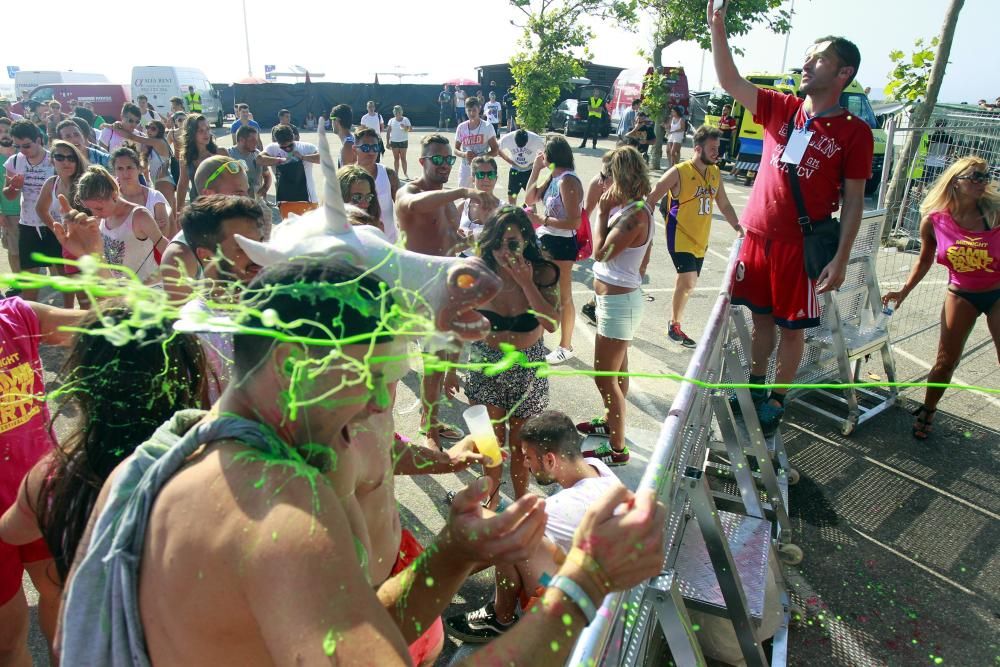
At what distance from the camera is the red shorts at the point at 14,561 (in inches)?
87.6

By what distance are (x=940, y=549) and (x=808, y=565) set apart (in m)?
0.81

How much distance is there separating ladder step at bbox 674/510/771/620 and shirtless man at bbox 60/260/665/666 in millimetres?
1388

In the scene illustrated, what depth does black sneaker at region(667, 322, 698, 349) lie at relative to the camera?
626 centimetres

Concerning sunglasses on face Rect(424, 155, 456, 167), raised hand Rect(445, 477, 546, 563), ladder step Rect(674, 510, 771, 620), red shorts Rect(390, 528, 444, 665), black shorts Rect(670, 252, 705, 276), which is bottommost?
ladder step Rect(674, 510, 771, 620)

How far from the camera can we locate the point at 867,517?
3.80m

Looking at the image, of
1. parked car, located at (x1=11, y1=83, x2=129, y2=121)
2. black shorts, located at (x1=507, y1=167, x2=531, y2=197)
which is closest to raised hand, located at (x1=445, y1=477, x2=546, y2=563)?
black shorts, located at (x1=507, y1=167, x2=531, y2=197)

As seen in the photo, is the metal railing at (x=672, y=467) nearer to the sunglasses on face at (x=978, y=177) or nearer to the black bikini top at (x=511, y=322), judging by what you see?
the black bikini top at (x=511, y=322)

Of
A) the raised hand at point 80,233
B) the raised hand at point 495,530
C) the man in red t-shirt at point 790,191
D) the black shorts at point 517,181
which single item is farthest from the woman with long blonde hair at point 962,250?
the black shorts at point 517,181

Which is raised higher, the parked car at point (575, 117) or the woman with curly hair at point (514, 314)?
the parked car at point (575, 117)

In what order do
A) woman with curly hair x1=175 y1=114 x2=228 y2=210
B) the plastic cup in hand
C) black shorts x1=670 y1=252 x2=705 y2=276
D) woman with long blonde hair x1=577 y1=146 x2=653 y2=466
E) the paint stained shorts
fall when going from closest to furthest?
the plastic cup in hand
the paint stained shorts
woman with long blonde hair x1=577 y1=146 x2=653 y2=466
black shorts x1=670 y1=252 x2=705 y2=276
woman with curly hair x1=175 y1=114 x2=228 y2=210

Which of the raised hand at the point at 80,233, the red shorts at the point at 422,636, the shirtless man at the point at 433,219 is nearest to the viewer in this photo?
the red shorts at the point at 422,636

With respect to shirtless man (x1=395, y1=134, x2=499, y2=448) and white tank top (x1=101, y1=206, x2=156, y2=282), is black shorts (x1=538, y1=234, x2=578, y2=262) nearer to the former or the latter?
shirtless man (x1=395, y1=134, x2=499, y2=448)

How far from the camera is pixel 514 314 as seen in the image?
135 inches

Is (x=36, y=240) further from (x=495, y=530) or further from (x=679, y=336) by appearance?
(x=495, y=530)
